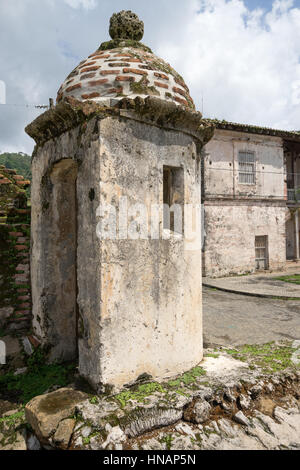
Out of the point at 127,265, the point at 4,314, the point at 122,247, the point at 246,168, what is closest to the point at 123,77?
the point at 122,247

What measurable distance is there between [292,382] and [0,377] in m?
3.25

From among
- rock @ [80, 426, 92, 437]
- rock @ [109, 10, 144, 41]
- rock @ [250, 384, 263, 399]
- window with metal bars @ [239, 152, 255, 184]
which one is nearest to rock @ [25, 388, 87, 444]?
rock @ [80, 426, 92, 437]

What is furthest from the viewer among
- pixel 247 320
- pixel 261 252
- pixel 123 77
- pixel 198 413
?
pixel 261 252

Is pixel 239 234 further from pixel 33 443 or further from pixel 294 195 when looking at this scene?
pixel 33 443

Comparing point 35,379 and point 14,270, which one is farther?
point 14,270

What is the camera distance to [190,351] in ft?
10.9

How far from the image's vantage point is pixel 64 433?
2.31 meters

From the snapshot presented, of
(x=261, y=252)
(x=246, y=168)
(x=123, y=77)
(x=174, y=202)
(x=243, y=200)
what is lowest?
(x=261, y=252)

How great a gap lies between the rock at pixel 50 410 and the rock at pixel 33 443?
11 cm

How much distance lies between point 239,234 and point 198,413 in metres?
11.9

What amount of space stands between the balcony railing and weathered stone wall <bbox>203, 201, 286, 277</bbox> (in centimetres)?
198

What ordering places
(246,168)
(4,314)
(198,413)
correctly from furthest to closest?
(246,168), (4,314), (198,413)
